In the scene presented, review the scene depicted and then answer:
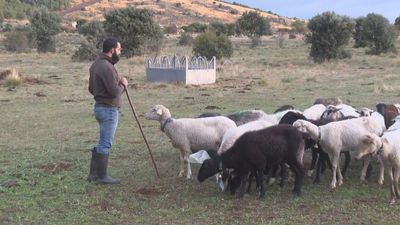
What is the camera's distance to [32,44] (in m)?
59.6

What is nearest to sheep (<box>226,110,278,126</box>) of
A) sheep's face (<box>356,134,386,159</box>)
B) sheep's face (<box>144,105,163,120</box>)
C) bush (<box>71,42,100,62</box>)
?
sheep's face (<box>144,105,163,120</box>)

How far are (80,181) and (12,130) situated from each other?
6.53 metres

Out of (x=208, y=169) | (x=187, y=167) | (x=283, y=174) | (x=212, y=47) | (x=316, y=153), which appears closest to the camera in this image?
(x=208, y=169)

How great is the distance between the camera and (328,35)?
4294 centimetres

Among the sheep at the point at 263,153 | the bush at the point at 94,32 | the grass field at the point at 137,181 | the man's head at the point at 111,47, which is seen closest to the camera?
the grass field at the point at 137,181

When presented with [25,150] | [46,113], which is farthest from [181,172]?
[46,113]

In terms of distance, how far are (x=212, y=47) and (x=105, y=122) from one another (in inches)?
1278

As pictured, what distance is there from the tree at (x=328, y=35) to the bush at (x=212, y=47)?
6.75m

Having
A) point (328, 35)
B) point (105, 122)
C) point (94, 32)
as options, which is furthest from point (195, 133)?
point (94, 32)

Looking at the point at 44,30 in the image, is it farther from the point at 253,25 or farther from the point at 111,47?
the point at 111,47

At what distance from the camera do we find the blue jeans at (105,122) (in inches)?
344

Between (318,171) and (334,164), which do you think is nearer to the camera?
(334,164)

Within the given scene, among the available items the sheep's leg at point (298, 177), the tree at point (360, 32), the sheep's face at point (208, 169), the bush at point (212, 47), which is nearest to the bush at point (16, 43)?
the bush at point (212, 47)

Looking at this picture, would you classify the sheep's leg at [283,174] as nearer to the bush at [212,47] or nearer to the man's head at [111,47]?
the man's head at [111,47]
